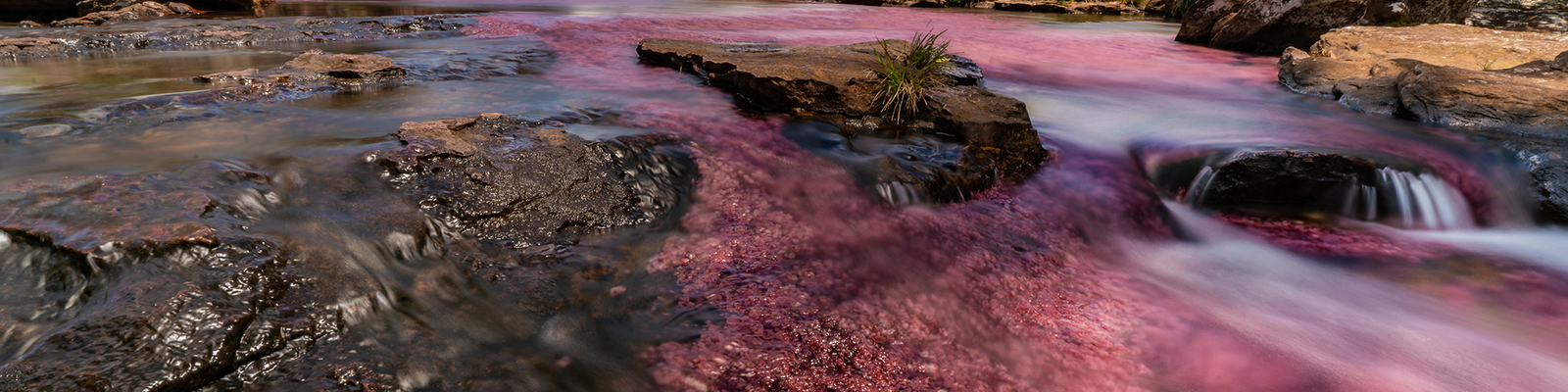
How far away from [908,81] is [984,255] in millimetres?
2530

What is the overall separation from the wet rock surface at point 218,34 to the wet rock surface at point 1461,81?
1240 cm

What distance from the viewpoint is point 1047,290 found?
350 cm

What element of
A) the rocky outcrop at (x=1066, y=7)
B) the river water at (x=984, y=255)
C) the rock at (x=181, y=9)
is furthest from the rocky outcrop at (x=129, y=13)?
the rocky outcrop at (x=1066, y=7)

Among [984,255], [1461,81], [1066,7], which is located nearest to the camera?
[984,255]

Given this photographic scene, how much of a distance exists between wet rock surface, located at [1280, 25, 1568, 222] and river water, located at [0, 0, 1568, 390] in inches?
11.8

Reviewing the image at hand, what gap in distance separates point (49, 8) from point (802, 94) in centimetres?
1533

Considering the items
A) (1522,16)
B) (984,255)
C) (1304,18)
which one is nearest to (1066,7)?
(1522,16)

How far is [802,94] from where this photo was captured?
5.96 meters

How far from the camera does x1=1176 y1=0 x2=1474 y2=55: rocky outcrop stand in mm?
10734

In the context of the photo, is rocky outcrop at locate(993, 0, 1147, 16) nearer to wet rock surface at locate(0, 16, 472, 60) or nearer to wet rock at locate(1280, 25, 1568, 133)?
wet rock at locate(1280, 25, 1568, 133)

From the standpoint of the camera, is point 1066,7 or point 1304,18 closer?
point 1304,18

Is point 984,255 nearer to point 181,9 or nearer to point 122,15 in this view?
point 122,15

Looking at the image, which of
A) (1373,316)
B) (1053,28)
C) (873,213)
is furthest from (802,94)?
(1053,28)

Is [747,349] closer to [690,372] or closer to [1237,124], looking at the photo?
[690,372]
